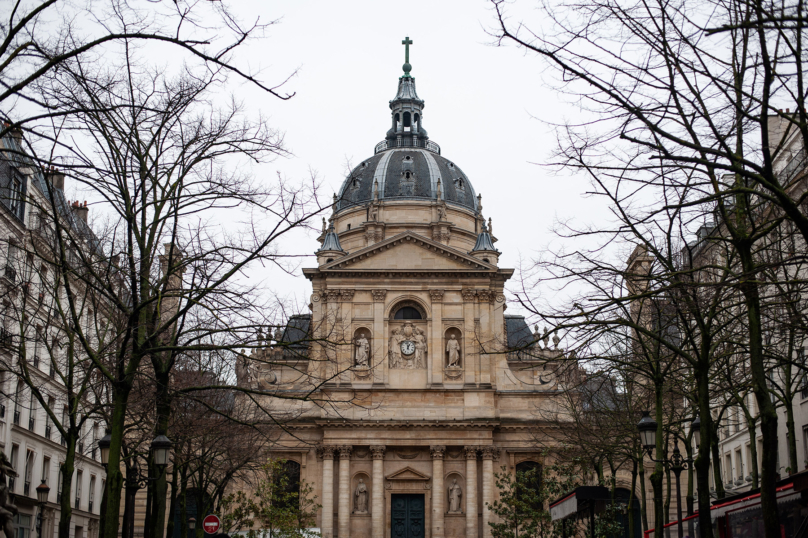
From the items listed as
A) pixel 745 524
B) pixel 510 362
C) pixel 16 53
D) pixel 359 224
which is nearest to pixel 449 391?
pixel 510 362

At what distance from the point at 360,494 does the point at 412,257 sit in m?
13.0

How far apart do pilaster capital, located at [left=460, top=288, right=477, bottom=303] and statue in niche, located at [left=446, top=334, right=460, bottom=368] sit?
2322 mm

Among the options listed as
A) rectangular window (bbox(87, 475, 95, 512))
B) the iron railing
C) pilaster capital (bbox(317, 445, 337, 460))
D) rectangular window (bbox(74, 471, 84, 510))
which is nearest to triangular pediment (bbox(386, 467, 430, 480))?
pilaster capital (bbox(317, 445, 337, 460))

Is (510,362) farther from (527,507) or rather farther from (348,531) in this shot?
(527,507)

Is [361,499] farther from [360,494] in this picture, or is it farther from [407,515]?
[407,515]

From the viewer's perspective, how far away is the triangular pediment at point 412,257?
2110 inches

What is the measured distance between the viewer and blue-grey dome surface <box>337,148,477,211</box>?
71.8 meters

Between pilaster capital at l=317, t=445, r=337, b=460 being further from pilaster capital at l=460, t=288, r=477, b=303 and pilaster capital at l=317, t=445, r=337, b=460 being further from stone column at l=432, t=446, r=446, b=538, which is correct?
pilaster capital at l=460, t=288, r=477, b=303

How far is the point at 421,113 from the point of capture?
3162 inches

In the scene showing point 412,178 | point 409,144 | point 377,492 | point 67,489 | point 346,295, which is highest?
point 409,144

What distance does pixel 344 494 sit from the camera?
5097cm

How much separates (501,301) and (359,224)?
19613mm

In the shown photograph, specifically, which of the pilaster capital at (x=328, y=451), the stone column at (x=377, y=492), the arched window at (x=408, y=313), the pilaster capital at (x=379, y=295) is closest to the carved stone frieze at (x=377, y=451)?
the stone column at (x=377, y=492)

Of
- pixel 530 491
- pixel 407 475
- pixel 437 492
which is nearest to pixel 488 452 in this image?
pixel 437 492
